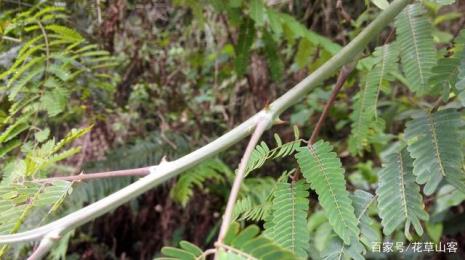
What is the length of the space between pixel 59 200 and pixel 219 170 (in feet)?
4.70

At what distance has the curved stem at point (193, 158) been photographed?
2.24ft

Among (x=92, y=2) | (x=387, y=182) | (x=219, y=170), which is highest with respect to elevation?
(x=92, y=2)

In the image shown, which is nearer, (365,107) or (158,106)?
(365,107)

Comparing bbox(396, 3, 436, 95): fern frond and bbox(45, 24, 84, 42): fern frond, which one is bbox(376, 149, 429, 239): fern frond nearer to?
bbox(396, 3, 436, 95): fern frond

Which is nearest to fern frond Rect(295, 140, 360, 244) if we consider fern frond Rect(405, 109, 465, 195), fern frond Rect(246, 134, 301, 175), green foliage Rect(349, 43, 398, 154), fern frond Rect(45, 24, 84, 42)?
fern frond Rect(246, 134, 301, 175)

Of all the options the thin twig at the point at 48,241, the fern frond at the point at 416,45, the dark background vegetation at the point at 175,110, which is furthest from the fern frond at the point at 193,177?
the thin twig at the point at 48,241

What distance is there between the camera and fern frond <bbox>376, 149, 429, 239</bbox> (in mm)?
889

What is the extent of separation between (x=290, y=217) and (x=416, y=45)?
0.57m

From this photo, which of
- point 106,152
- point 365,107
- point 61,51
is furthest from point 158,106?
point 365,107

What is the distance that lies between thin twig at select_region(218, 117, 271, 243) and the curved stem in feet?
0.05

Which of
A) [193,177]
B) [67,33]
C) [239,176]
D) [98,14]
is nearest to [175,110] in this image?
[193,177]

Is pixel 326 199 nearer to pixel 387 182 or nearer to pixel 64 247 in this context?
pixel 387 182

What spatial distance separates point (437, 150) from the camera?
0.91 metres

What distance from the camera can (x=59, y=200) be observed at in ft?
2.81
